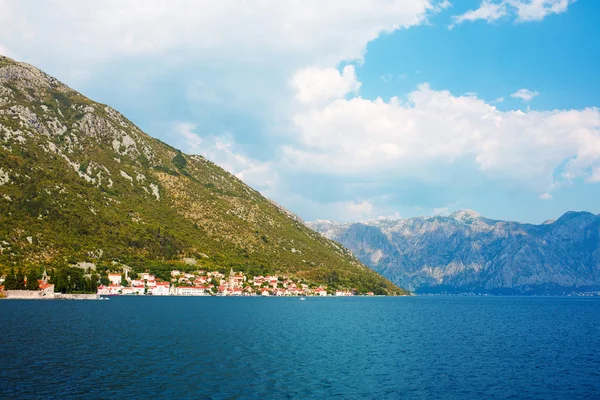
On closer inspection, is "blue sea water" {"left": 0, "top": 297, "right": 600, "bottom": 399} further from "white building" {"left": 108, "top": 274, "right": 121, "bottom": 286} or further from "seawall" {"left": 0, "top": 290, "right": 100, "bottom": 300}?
"white building" {"left": 108, "top": 274, "right": 121, "bottom": 286}

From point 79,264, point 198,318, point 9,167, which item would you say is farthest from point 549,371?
point 9,167

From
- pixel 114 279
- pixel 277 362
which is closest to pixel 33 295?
pixel 114 279

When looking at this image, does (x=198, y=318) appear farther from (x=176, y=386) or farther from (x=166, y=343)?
(x=176, y=386)

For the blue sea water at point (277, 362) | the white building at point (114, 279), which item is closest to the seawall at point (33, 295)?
the white building at point (114, 279)

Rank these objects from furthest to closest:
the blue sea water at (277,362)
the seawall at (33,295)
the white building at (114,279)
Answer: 1. the white building at (114,279)
2. the seawall at (33,295)
3. the blue sea water at (277,362)

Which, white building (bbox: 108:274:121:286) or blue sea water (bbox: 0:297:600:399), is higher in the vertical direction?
white building (bbox: 108:274:121:286)

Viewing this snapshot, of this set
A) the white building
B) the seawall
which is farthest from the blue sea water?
the white building

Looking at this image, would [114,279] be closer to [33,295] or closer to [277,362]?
[33,295]

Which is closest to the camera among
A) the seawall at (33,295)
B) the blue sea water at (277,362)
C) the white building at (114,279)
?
the blue sea water at (277,362)

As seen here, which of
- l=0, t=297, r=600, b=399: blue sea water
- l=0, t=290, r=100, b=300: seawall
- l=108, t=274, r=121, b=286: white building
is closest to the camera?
l=0, t=297, r=600, b=399: blue sea water

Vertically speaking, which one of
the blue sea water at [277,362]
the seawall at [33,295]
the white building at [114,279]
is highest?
the white building at [114,279]

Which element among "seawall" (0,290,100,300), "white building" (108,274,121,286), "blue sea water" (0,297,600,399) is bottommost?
"blue sea water" (0,297,600,399)

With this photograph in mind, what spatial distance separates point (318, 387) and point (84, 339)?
3754 centimetres

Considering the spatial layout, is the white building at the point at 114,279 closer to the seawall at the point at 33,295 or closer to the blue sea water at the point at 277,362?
the seawall at the point at 33,295
